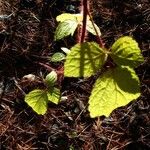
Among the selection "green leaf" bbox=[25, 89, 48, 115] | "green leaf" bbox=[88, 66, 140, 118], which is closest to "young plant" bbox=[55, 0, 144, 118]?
"green leaf" bbox=[88, 66, 140, 118]

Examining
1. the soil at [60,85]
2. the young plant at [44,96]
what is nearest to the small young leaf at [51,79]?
the young plant at [44,96]

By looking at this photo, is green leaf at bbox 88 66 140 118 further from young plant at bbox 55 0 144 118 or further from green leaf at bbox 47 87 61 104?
green leaf at bbox 47 87 61 104

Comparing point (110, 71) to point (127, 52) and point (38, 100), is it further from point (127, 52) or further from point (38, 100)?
point (38, 100)

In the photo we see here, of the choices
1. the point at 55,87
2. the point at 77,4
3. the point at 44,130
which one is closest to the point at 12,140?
the point at 44,130

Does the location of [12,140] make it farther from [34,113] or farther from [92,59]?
[92,59]

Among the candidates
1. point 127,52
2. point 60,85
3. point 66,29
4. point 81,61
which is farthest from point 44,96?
point 127,52

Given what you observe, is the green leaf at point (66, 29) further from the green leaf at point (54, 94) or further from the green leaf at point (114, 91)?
the green leaf at point (114, 91)
